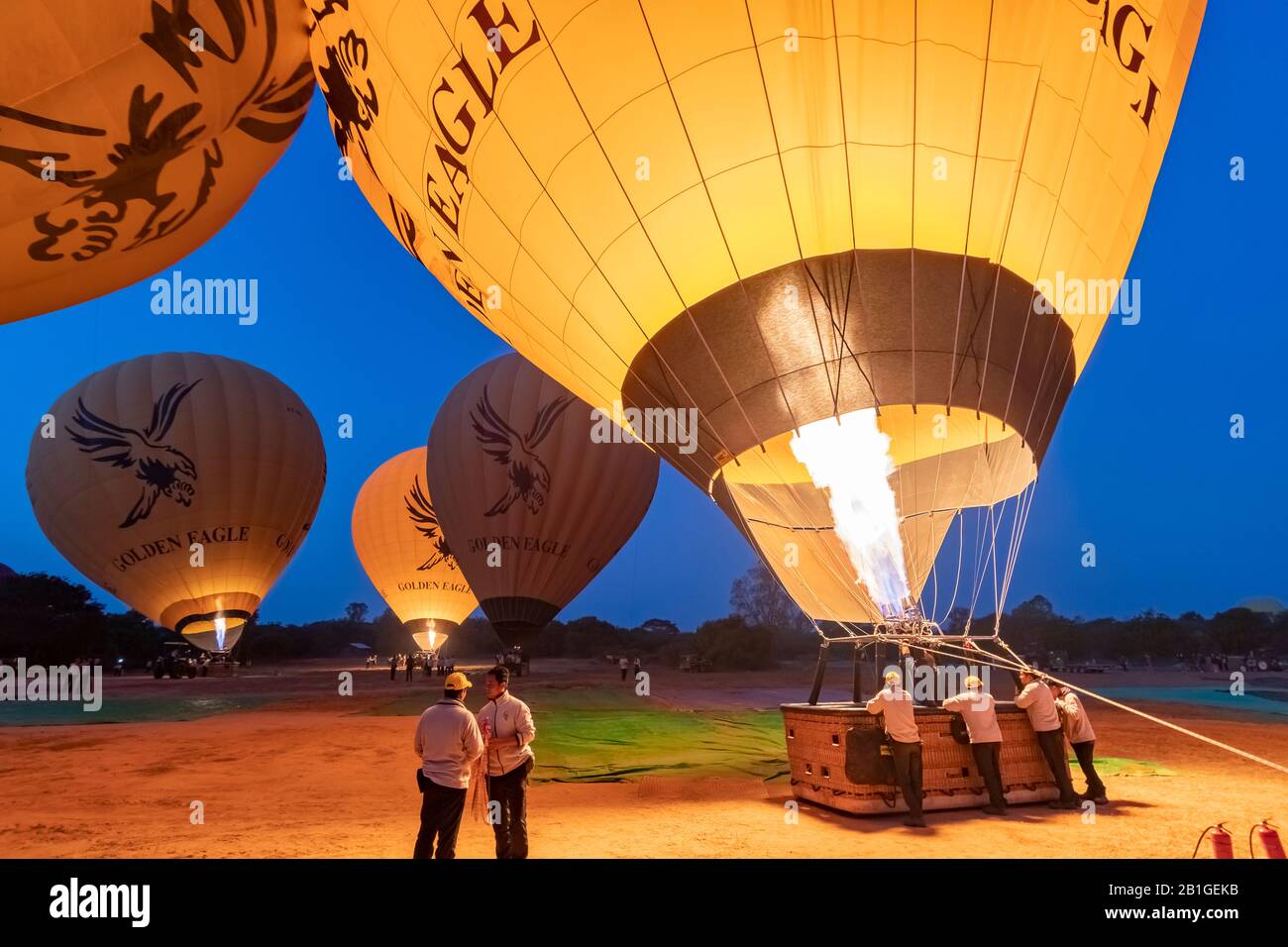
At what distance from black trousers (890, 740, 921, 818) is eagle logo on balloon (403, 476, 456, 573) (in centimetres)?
2328

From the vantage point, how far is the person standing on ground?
5703 mm

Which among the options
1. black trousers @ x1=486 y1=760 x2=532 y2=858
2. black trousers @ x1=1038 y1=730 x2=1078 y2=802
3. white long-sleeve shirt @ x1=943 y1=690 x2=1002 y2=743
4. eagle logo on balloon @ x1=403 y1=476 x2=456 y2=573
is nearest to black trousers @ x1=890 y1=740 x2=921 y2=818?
white long-sleeve shirt @ x1=943 y1=690 x2=1002 y2=743

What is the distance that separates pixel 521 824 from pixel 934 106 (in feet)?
15.4

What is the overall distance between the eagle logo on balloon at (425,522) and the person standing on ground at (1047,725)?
23.2 m

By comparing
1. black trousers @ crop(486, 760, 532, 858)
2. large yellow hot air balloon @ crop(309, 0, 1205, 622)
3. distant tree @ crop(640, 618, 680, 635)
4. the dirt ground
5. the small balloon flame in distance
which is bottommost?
distant tree @ crop(640, 618, 680, 635)

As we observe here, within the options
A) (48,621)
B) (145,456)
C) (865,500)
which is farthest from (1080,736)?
(48,621)

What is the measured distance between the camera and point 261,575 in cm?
1981

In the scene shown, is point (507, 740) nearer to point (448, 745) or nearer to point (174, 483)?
point (448, 745)

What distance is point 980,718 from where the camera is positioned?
5508mm

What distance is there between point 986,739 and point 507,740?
3614 mm

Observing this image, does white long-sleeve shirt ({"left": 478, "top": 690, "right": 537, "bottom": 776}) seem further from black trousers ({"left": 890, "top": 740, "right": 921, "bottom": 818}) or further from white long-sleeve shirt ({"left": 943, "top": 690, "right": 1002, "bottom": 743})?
white long-sleeve shirt ({"left": 943, "top": 690, "right": 1002, "bottom": 743})
